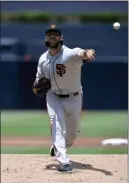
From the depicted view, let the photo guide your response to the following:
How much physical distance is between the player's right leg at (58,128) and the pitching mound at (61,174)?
192 mm

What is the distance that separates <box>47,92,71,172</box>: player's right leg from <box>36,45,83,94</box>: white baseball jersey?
0.14 m

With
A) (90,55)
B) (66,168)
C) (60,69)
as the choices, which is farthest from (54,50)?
(66,168)

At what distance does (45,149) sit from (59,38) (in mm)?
4584

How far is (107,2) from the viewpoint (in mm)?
32938

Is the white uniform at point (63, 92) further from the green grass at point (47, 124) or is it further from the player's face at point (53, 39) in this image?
the green grass at point (47, 124)

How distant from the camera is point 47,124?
53.2 feet

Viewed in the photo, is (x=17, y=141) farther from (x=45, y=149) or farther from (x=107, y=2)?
(x=107, y=2)

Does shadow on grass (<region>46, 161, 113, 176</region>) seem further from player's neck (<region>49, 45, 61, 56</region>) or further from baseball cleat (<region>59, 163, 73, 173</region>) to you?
player's neck (<region>49, 45, 61, 56</region>)

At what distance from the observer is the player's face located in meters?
7.00

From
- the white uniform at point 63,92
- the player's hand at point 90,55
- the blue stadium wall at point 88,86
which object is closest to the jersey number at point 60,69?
the white uniform at point 63,92

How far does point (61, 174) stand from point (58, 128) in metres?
0.59

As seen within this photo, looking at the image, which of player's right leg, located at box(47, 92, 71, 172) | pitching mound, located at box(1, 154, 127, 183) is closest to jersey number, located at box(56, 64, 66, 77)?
player's right leg, located at box(47, 92, 71, 172)

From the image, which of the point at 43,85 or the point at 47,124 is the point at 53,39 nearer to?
the point at 43,85

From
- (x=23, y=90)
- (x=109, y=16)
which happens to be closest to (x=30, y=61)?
(x=23, y=90)
